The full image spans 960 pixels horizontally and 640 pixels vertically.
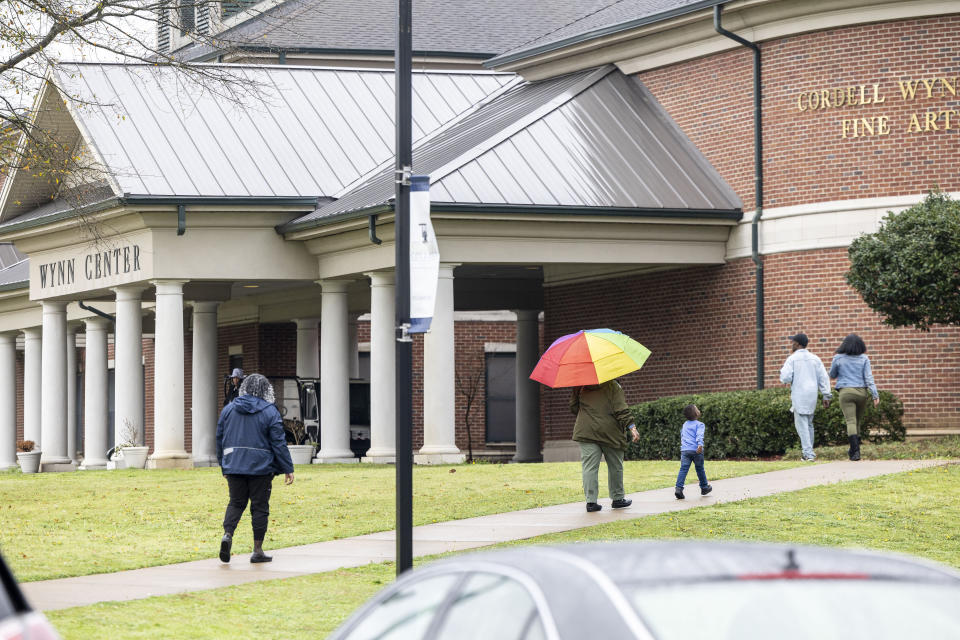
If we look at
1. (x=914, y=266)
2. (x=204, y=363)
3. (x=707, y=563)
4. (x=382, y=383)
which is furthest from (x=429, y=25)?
(x=707, y=563)

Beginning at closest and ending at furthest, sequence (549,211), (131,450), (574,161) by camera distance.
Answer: (549,211) → (574,161) → (131,450)

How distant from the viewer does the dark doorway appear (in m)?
38.3

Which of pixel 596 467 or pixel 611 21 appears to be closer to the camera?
pixel 596 467

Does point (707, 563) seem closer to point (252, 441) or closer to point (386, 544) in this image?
point (252, 441)

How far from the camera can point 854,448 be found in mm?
19188

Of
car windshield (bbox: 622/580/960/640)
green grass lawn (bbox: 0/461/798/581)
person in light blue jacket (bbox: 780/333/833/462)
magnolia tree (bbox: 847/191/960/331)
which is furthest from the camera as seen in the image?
magnolia tree (bbox: 847/191/960/331)

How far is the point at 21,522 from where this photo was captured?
16203 mm

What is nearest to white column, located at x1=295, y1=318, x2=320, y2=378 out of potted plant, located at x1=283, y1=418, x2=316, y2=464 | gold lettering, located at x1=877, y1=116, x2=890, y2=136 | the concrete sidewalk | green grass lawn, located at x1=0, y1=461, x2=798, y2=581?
potted plant, located at x1=283, y1=418, x2=316, y2=464

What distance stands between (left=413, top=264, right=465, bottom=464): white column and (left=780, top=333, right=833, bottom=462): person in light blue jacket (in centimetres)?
Answer: 604

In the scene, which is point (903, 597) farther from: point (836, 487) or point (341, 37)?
point (341, 37)

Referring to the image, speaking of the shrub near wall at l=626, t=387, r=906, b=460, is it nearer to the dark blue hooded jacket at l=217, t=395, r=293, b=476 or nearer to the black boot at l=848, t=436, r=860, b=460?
the black boot at l=848, t=436, r=860, b=460

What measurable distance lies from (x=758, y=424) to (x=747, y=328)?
3.91 m

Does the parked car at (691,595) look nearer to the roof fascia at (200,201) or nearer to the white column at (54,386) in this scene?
the roof fascia at (200,201)

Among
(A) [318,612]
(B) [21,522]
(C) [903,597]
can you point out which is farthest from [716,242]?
(C) [903,597]
